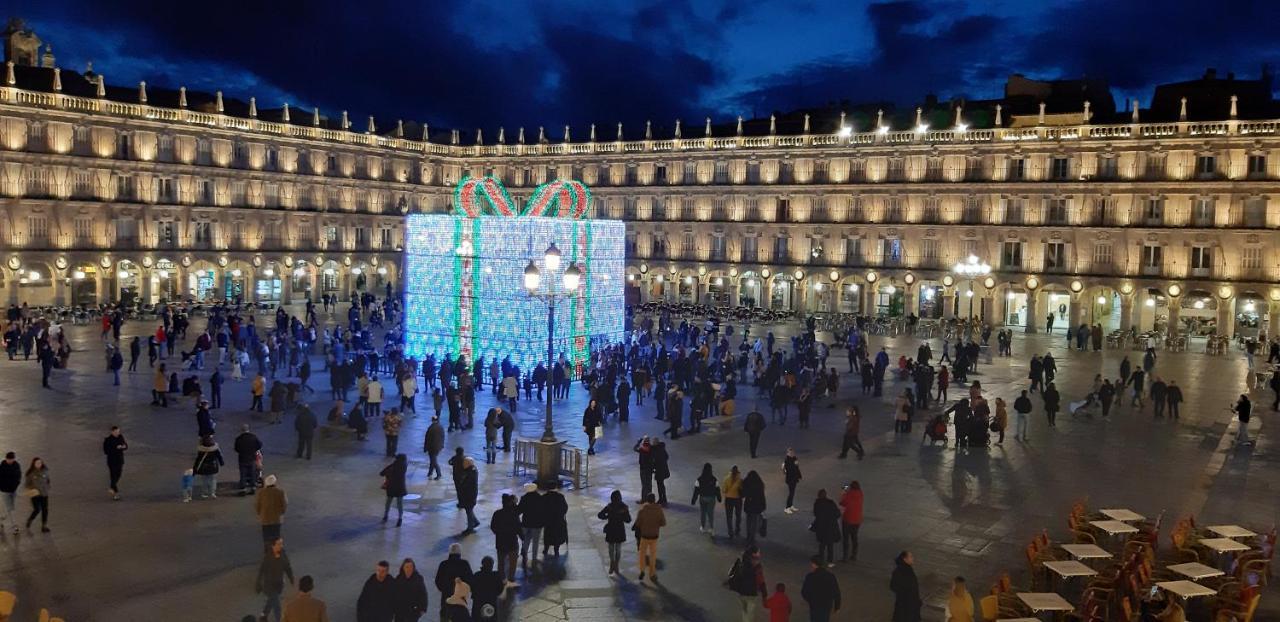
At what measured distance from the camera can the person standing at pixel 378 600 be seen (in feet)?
33.0

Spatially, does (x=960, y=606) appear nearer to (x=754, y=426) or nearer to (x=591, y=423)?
(x=754, y=426)

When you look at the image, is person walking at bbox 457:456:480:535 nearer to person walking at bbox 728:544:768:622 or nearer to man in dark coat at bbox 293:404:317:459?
person walking at bbox 728:544:768:622

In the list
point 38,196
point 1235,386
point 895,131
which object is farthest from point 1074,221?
point 38,196

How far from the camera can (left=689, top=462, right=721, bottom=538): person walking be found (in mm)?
14719

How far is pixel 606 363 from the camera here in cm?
2884

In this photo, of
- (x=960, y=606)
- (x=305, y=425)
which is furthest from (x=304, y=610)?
(x=305, y=425)

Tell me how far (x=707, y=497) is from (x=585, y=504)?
8.76ft

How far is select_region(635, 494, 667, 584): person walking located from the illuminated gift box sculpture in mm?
15387

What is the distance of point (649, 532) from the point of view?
12773 mm

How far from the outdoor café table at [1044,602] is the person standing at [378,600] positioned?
6.83 m

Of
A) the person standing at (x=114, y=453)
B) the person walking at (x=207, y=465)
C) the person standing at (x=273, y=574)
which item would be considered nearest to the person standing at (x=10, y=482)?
the person standing at (x=114, y=453)

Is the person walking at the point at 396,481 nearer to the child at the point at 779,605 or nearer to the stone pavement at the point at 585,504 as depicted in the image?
the stone pavement at the point at 585,504

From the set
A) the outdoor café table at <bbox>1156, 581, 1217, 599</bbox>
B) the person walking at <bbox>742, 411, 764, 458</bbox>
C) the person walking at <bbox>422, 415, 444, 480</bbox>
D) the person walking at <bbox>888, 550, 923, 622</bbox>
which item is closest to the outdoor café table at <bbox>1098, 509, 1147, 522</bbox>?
the outdoor café table at <bbox>1156, 581, 1217, 599</bbox>

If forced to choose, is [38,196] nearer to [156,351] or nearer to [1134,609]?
[156,351]
